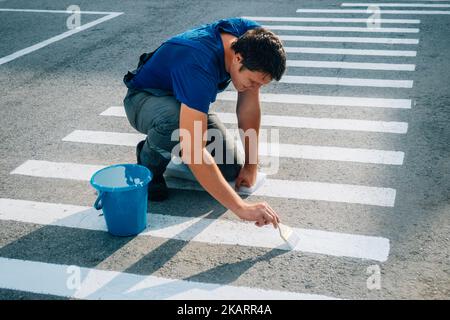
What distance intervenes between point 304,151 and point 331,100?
58.6 inches

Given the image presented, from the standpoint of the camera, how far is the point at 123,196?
3.58 metres

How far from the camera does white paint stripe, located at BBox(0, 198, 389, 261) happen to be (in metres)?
3.63

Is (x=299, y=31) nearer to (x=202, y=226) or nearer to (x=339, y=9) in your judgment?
(x=339, y=9)

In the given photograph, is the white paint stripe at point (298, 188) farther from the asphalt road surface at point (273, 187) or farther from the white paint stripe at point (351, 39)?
the white paint stripe at point (351, 39)

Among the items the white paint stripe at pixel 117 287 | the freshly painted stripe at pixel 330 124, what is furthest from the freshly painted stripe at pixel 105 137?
the white paint stripe at pixel 117 287

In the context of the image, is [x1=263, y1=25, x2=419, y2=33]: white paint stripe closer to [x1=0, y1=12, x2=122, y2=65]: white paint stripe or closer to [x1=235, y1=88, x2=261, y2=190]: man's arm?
[x1=0, y1=12, x2=122, y2=65]: white paint stripe

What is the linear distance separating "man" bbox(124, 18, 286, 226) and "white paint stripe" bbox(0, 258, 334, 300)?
46 centimetres

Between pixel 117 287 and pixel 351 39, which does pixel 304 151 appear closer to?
pixel 117 287

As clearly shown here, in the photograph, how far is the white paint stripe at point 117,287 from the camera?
3.21 metres

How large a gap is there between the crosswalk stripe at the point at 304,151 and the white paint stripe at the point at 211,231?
4.16 ft

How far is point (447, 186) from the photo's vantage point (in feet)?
14.3

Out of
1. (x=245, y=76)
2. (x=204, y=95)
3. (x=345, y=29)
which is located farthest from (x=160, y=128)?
(x=345, y=29)

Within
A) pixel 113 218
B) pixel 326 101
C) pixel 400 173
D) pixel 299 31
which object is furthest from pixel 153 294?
pixel 299 31
